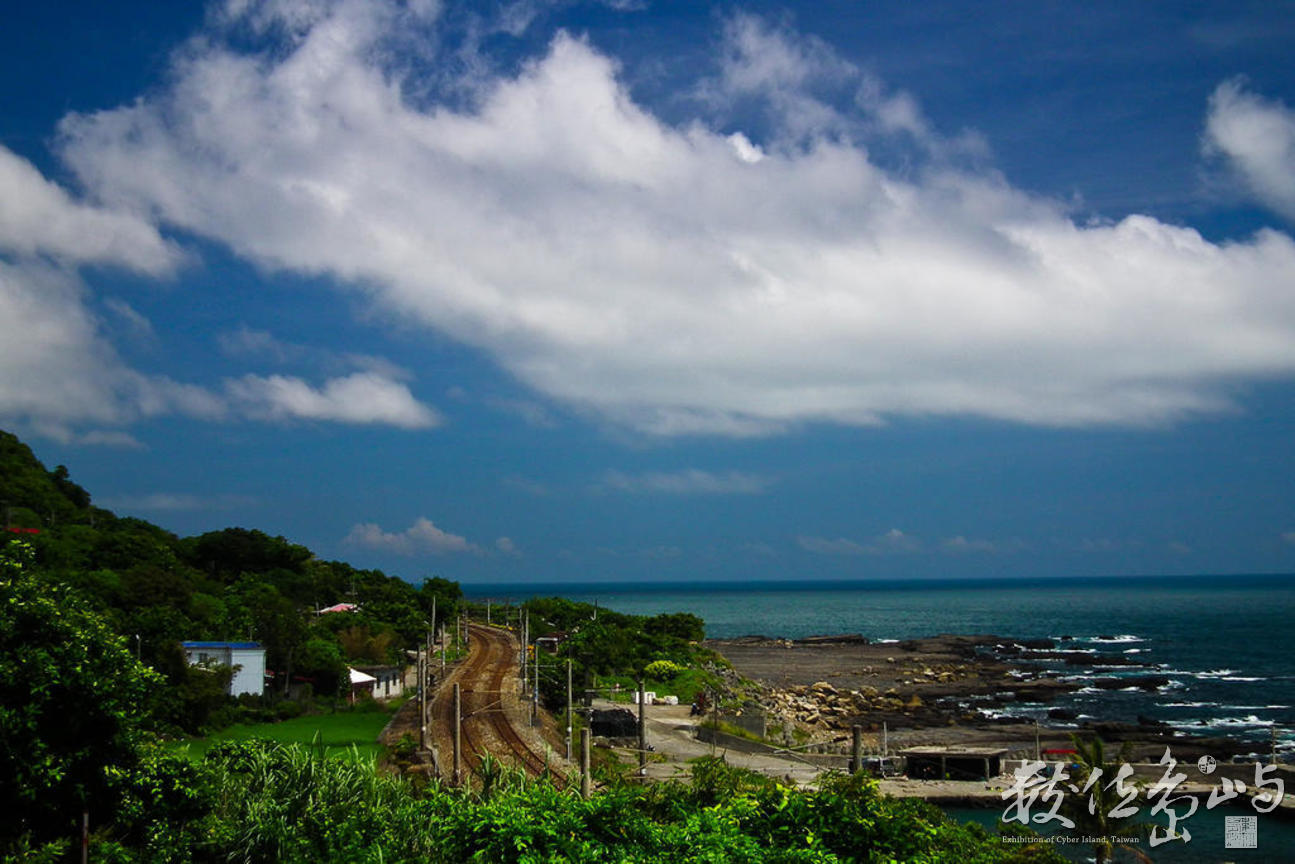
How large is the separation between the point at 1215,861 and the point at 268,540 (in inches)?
2820

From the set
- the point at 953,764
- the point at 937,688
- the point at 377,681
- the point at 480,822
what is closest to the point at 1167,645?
the point at 937,688

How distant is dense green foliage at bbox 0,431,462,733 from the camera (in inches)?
1481

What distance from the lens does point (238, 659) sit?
40938 millimetres

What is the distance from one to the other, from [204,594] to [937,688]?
2120 inches

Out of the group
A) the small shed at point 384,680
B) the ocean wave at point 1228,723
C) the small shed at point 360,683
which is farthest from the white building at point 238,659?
the ocean wave at point 1228,723

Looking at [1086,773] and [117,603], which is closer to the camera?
[1086,773]

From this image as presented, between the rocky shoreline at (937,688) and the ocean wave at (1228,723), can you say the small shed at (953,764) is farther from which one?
the ocean wave at (1228,723)

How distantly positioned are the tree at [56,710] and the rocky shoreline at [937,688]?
125 feet

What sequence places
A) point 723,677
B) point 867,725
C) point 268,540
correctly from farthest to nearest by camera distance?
1. point 268,540
2. point 723,677
3. point 867,725

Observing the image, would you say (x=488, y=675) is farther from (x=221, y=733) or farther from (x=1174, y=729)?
(x=1174, y=729)

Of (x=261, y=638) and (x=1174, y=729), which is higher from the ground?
(x=261, y=638)

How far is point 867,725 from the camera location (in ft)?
186

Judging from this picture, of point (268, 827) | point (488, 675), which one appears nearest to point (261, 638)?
point (488, 675)

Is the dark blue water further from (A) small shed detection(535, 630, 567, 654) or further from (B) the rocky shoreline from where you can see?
(A) small shed detection(535, 630, 567, 654)
